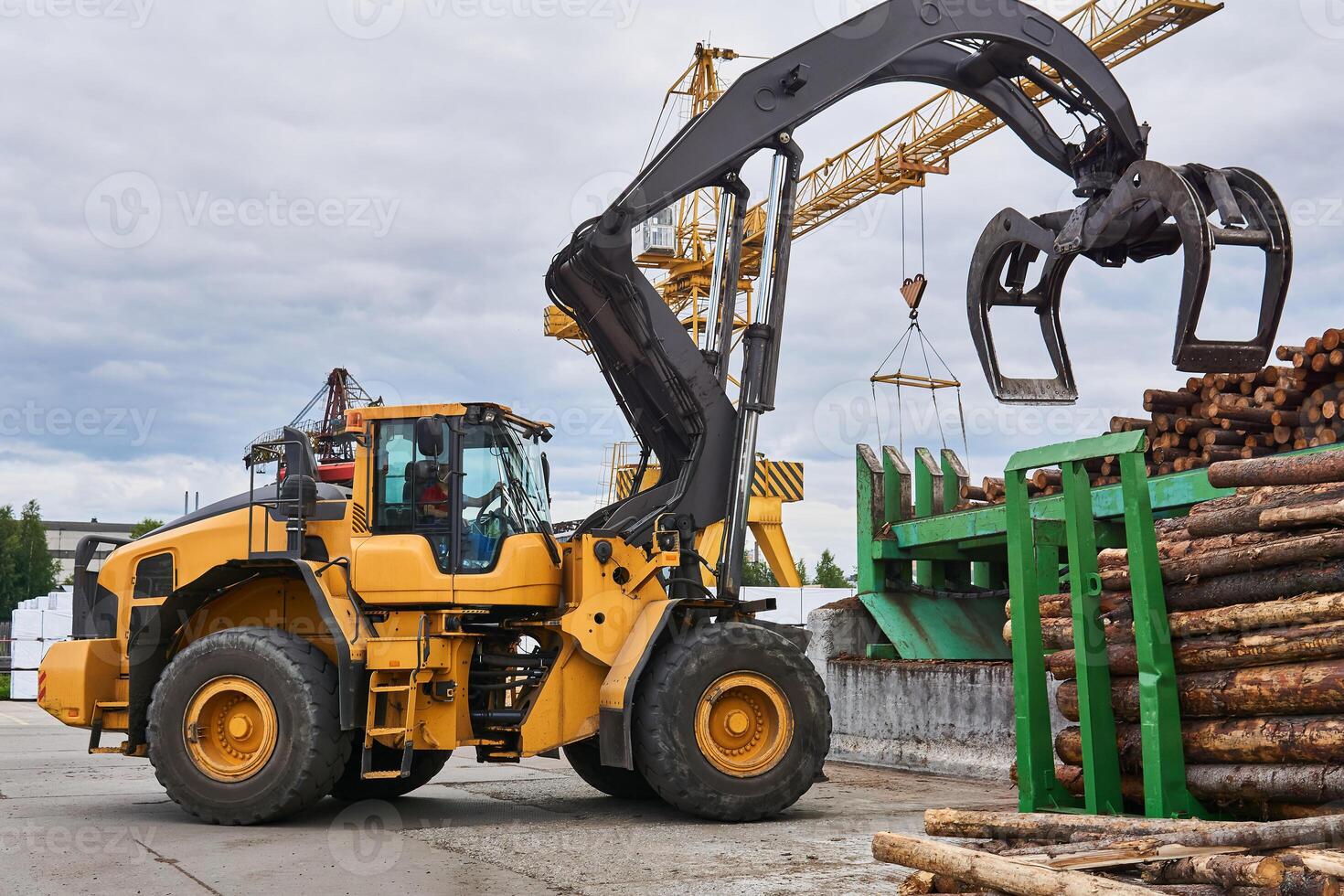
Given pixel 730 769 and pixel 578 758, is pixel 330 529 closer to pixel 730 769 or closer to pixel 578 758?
pixel 578 758

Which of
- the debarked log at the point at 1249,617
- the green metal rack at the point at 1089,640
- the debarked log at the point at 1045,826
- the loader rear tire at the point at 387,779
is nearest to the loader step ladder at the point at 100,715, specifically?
the loader rear tire at the point at 387,779

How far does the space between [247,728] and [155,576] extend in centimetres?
152

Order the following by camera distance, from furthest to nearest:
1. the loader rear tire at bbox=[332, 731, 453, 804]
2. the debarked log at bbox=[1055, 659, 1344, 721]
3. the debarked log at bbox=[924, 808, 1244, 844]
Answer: the loader rear tire at bbox=[332, 731, 453, 804]
the debarked log at bbox=[1055, 659, 1344, 721]
the debarked log at bbox=[924, 808, 1244, 844]

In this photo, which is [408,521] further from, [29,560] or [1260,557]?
[29,560]

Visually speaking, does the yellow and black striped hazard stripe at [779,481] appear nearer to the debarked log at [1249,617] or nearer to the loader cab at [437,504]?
the loader cab at [437,504]

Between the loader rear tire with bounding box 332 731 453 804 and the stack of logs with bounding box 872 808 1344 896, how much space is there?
16.7 feet

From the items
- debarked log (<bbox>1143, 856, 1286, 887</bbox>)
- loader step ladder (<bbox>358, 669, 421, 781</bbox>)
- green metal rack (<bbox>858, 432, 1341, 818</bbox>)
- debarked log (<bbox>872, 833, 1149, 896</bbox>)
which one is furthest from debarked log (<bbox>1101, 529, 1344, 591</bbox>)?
loader step ladder (<bbox>358, 669, 421, 781</bbox>)

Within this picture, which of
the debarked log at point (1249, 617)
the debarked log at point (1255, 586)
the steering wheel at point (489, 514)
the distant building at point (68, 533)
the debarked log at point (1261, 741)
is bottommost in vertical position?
the debarked log at point (1261, 741)

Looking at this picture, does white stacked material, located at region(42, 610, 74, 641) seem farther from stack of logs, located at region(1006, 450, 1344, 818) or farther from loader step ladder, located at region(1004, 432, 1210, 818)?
stack of logs, located at region(1006, 450, 1344, 818)

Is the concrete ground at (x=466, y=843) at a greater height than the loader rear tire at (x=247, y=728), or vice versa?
the loader rear tire at (x=247, y=728)

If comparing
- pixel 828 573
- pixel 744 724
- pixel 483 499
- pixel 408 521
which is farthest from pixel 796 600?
pixel 828 573

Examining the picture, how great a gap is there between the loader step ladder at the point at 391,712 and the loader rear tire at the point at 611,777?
5.18ft

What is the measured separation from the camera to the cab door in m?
8.71

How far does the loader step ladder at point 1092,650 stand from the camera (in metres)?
5.48
